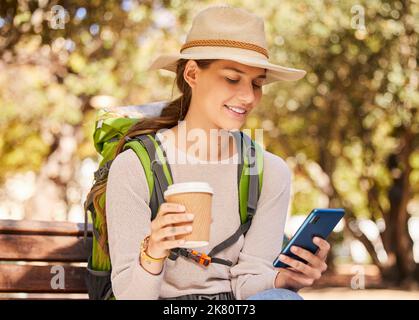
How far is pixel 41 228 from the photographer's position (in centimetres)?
442

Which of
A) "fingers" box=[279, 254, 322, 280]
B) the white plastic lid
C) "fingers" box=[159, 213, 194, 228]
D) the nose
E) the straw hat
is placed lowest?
"fingers" box=[279, 254, 322, 280]

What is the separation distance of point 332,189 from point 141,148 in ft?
55.7

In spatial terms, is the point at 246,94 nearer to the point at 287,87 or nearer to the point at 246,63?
the point at 246,63

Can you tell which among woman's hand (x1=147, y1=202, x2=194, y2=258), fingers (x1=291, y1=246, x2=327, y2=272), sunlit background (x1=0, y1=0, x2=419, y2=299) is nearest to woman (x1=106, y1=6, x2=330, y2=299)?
fingers (x1=291, y1=246, x2=327, y2=272)

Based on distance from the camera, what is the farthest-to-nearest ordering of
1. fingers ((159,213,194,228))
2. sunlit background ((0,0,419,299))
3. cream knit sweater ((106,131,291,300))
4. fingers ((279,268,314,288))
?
sunlit background ((0,0,419,299)) → fingers ((279,268,314,288)) → cream knit sweater ((106,131,291,300)) → fingers ((159,213,194,228))

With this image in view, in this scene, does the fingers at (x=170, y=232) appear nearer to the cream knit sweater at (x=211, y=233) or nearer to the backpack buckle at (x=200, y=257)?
the cream knit sweater at (x=211, y=233)

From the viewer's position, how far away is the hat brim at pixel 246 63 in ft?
11.1

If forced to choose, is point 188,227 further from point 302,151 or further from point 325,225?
point 302,151

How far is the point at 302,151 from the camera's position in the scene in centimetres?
2288

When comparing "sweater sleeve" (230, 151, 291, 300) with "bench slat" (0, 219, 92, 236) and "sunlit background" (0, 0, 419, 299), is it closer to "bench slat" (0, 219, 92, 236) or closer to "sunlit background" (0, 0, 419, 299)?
"bench slat" (0, 219, 92, 236)

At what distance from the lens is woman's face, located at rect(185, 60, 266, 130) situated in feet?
11.3

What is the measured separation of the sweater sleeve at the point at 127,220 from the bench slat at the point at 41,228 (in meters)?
1.02

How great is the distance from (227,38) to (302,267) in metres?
1.00
